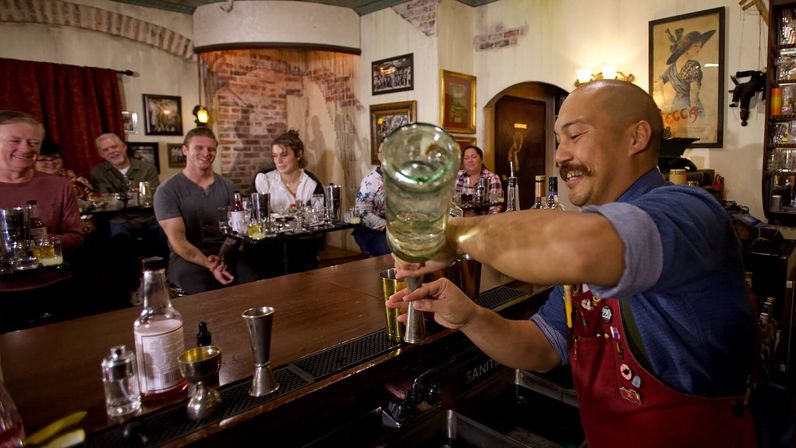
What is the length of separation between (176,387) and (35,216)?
2398mm

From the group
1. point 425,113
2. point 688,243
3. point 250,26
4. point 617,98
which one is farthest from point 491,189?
point 688,243

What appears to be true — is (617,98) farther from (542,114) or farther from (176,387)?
(542,114)

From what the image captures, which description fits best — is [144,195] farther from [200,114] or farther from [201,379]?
[201,379]

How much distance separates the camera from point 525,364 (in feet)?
4.33

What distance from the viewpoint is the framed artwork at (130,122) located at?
6.00 metres

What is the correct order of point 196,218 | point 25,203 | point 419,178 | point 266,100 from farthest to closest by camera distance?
point 266,100, point 196,218, point 25,203, point 419,178

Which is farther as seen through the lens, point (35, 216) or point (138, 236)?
point (138, 236)

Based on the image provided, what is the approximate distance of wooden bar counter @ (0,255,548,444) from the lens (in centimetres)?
102

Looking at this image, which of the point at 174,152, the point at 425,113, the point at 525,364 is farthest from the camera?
the point at 174,152

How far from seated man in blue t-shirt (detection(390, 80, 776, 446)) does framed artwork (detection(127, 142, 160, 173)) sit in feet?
19.7

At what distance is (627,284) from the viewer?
2.16 ft

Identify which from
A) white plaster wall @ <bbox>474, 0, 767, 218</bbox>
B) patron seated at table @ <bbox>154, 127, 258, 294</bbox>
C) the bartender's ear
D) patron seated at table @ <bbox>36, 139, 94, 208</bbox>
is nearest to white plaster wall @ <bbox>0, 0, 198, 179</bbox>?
patron seated at table @ <bbox>36, 139, 94, 208</bbox>

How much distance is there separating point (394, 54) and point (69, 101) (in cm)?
379

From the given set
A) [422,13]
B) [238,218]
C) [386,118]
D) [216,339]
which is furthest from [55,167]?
[216,339]
